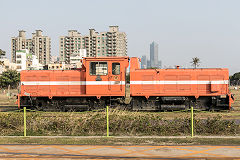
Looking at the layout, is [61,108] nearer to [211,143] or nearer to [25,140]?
[25,140]

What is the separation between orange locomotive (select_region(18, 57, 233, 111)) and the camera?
63.8ft

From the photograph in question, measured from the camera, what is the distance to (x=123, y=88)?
19.4 m

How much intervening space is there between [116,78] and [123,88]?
0.90 metres

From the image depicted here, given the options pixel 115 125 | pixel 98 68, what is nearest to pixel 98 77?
pixel 98 68

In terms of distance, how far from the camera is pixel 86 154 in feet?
28.3

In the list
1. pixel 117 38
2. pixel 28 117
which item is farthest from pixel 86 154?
pixel 117 38

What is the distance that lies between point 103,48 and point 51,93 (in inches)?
7090

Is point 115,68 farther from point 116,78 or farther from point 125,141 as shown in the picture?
point 125,141

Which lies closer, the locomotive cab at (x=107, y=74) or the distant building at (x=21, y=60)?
the locomotive cab at (x=107, y=74)

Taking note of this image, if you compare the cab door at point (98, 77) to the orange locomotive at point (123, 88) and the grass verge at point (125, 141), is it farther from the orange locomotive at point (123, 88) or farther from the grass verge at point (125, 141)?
the grass verge at point (125, 141)

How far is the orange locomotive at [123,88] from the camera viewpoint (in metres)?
19.4

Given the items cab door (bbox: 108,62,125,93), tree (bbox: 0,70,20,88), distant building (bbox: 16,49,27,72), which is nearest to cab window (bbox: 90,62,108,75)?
cab door (bbox: 108,62,125,93)

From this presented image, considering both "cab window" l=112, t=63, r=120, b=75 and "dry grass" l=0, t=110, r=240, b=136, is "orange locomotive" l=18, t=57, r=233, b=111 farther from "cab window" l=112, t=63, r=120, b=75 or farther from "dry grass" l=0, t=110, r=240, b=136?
"dry grass" l=0, t=110, r=240, b=136

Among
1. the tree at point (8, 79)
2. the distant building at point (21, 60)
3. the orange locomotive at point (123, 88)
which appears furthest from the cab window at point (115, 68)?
the distant building at point (21, 60)
